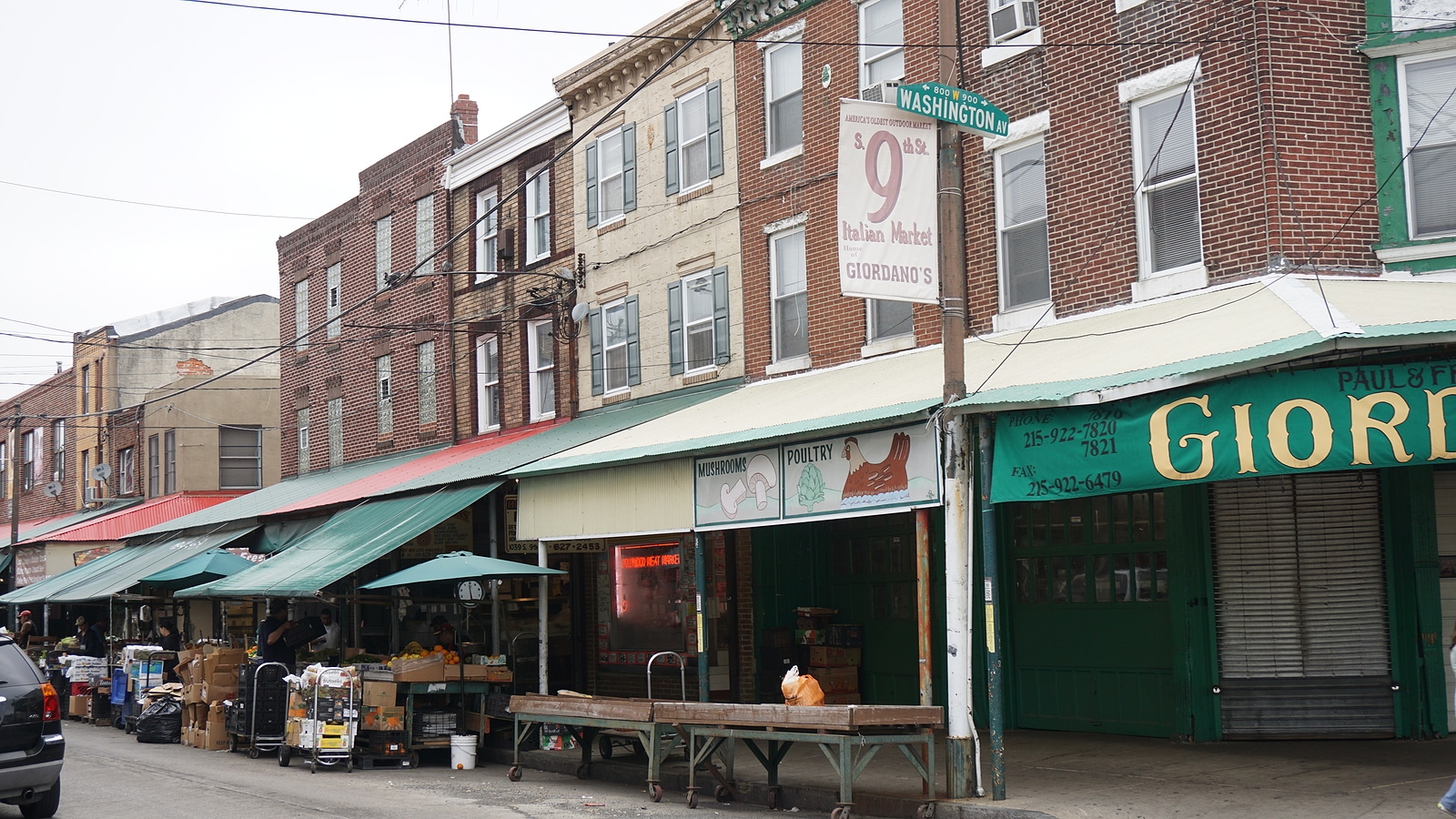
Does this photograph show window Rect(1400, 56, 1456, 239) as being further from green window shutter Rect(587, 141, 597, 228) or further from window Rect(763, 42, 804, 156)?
green window shutter Rect(587, 141, 597, 228)

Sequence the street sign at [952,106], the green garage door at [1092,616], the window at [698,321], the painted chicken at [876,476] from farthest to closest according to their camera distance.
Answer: the window at [698,321], the green garage door at [1092,616], the painted chicken at [876,476], the street sign at [952,106]

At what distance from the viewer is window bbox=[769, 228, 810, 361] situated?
19219 millimetres

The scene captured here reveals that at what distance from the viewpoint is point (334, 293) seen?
32.0 m

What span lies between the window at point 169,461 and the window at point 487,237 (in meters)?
16.6

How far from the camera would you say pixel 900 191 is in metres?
12.6

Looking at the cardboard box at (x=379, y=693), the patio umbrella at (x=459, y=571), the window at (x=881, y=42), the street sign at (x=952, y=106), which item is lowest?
the cardboard box at (x=379, y=693)

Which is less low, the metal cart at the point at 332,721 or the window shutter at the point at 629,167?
the window shutter at the point at 629,167

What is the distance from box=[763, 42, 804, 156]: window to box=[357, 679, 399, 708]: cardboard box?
8496 mm

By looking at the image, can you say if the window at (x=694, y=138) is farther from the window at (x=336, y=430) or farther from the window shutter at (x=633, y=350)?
the window at (x=336, y=430)

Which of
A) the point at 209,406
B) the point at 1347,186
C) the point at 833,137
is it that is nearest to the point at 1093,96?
the point at 1347,186

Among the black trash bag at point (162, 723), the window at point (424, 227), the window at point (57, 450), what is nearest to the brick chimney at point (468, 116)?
the window at point (424, 227)

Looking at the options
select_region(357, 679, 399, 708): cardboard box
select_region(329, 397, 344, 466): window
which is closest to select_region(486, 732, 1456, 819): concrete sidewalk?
select_region(357, 679, 399, 708): cardboard box

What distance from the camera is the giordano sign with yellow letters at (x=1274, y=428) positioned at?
1049 centimetres

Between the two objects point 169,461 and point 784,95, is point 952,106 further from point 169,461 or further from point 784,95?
point 169,461
